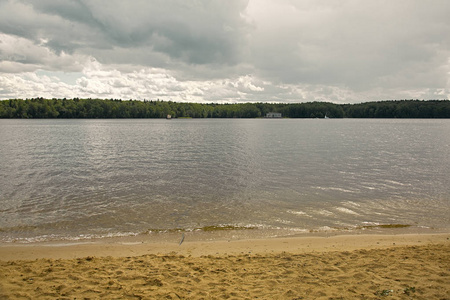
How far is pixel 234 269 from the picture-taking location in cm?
861

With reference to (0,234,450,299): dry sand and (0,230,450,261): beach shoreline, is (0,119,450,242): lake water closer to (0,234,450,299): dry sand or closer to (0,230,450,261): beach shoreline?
(0,230,450,261): beach shoreline

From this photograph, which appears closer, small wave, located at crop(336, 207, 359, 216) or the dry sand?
the dry sand

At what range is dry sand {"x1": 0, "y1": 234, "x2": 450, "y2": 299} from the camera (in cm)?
704

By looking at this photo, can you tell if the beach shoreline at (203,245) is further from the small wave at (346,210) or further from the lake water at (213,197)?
the small wave at (346,210)

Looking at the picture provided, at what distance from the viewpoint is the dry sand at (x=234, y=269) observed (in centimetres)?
704

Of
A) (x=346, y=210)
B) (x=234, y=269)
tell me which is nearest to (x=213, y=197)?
(x=346, y=210)

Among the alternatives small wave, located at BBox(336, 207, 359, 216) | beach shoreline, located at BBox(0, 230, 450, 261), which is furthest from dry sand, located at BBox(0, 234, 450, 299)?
small wave, located at BBox(336, 207, 359, 216)

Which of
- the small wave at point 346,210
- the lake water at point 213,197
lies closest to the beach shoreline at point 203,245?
the lake water at point 213,197

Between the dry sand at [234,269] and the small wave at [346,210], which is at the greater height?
the dry sand at [234,269]

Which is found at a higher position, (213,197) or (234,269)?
(234,269)

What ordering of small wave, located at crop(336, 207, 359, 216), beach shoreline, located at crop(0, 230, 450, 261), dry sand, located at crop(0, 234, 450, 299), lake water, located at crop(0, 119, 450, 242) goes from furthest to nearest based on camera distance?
small wave, located at crop(336, 207, 359, 216) < lake water, located at crop(0, 119, 450, 242) < beach shoreline, located at crop(0, 230, 450, 261) < dry sand, located at crop(0, 234, 450, 299)

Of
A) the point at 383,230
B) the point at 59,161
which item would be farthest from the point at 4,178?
the point at 383,230

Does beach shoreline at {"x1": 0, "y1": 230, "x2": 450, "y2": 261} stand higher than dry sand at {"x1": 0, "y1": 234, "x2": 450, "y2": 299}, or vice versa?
dry sand at {"x1": 0, "y1": 234, "x2": 450, "y2": 299}

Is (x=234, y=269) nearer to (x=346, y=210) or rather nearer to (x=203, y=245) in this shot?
(x=203, y=245)
